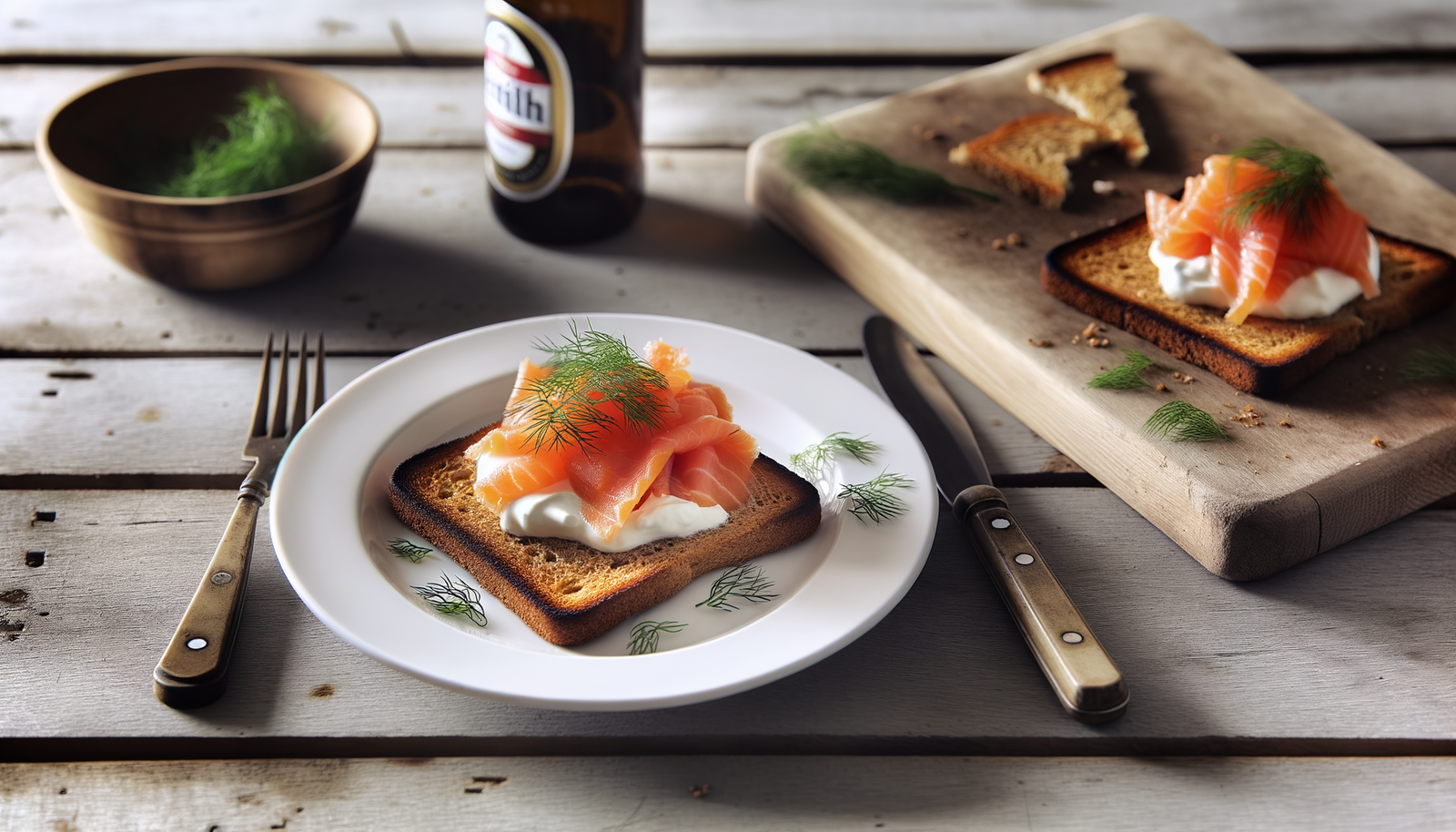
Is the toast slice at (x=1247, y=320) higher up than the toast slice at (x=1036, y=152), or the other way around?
the toast slice at (x=1036, y=152)

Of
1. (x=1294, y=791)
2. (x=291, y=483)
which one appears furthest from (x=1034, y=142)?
(x=291, y=483)

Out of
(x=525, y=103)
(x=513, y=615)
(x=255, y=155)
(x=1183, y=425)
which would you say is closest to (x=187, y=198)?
(x=255, y=155)

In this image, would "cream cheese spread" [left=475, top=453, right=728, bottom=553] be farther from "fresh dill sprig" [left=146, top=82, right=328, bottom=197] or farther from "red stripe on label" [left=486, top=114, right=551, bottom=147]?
"fresh dill sprig" [left=146, top=82, right=328, bottom=197]

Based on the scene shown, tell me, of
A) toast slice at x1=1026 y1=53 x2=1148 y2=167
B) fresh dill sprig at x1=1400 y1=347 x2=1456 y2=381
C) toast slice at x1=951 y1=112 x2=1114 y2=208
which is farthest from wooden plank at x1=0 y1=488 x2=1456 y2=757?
toast slice at x1=1026 y1=53 x2=1148 y2=167

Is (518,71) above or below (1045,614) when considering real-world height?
above

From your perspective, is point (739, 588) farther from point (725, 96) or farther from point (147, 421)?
point (725, 96)

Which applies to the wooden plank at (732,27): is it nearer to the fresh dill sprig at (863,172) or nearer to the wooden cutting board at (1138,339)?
the wooden cutting board at (1138,339)

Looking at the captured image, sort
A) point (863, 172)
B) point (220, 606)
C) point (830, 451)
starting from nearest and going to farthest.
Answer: point (220, 606)
point (830, 451)
point (863, 172)

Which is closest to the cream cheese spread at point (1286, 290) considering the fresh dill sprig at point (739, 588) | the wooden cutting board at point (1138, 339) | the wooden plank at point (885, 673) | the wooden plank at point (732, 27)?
the wooden cutting board at point (1138, 339)
